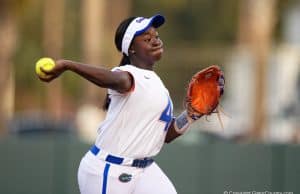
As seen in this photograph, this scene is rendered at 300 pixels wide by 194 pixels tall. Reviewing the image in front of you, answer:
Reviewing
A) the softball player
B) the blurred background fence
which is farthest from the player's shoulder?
the blurred background fence

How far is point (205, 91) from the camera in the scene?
6.98m

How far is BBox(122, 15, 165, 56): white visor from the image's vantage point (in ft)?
22.2

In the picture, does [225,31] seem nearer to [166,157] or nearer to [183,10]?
[183,10]

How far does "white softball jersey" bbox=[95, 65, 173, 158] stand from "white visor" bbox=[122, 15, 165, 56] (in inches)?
9.1

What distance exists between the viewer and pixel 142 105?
6598 mm

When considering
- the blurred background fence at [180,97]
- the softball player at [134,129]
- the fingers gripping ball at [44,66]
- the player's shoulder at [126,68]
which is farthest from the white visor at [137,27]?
the blurred background fence at [180,97]

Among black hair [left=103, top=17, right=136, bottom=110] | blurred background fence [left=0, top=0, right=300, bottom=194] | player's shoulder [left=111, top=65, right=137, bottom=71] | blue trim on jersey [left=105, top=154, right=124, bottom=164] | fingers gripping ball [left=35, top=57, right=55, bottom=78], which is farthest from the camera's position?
blurred background fence [left=0, top=0, right=300, bottom=194]

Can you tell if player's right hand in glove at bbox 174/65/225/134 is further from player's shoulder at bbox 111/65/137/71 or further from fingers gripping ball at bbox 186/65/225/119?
player's shoulder at bbox 111/65/137/71

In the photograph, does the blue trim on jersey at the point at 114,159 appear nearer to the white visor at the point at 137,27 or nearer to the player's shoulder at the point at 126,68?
the player's shoulder at the point at 126,68

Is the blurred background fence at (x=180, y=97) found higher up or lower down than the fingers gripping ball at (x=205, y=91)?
lower down

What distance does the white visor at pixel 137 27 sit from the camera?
6.76 m

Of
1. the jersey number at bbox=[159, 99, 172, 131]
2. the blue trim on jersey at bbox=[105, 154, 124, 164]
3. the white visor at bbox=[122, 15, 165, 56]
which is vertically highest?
the white visor at bbox=[122, 15, 165, 56]

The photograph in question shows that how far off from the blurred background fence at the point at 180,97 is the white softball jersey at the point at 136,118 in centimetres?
293

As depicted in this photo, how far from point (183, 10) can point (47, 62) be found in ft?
193
